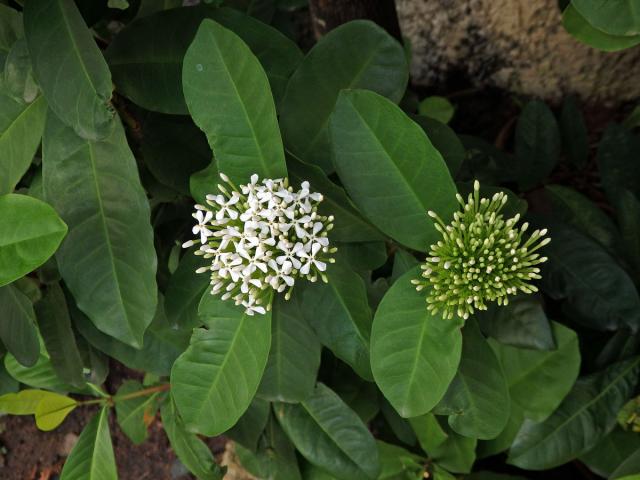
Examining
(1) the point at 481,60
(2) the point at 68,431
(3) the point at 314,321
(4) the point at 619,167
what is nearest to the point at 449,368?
(3) the point at 314,321

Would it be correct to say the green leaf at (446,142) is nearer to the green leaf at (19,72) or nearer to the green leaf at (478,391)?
the green leaf at (478,391)

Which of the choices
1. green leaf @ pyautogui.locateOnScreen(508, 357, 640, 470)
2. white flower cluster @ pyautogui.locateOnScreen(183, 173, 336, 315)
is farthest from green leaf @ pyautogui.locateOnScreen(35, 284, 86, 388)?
green leaf @ pyautogui.locateOnScreen(508, 357, 640, 470)

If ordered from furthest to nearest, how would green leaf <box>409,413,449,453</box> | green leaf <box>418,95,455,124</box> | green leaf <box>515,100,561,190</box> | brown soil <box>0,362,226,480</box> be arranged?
brown soil <box>0,362,226,480</box> < green leaf <box>418,95,455,124</box> < green leaf <box>515,100,561,190</box> < green leaf <box>409,413,449,453</box>

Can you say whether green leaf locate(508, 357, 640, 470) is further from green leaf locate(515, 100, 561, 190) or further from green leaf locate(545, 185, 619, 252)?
green leaf locate(515, 100, 561, 190)

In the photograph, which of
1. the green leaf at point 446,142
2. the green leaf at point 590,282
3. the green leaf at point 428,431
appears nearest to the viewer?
the green leaf at point 446,142

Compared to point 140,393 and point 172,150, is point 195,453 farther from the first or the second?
point 172,150

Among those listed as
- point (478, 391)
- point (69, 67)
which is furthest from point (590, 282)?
point (69, 67)

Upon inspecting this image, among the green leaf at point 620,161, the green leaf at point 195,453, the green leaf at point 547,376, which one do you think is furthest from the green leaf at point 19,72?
the green leaf at point 620,161
